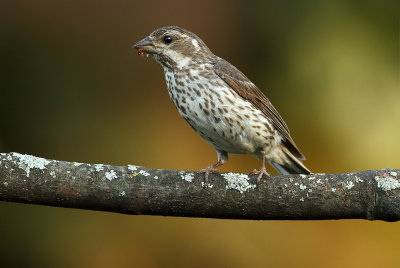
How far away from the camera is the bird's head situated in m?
4.92

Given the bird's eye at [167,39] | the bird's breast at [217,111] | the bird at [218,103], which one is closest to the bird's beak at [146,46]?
the bird at [218,103]

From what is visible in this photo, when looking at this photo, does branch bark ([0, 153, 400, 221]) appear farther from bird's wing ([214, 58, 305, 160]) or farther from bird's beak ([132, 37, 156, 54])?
bird's beak ([132, 37, 156, 54])

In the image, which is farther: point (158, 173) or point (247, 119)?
point (247, 119)

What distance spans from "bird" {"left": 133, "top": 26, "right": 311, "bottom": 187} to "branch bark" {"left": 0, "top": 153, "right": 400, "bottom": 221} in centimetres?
62

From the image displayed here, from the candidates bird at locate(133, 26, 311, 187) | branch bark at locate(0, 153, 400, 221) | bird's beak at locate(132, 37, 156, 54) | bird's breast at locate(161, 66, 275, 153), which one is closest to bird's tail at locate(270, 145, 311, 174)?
bird at locate(133, 26, 311, 187)

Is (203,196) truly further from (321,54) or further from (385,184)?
(321,54)

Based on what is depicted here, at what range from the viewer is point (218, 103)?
4660 millimetres

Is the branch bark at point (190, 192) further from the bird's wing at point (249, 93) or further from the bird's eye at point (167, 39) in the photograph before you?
the bird's eye at point (167, 39)

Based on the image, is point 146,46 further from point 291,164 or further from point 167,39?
point 291,164

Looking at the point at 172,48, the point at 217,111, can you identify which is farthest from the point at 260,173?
the point at 172,48

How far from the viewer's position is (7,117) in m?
6.06

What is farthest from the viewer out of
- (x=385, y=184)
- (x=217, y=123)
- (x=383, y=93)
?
(x=383, y=93)

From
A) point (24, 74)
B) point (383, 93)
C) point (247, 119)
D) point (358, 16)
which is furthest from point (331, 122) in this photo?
point (24, 74)

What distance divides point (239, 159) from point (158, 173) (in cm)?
212
